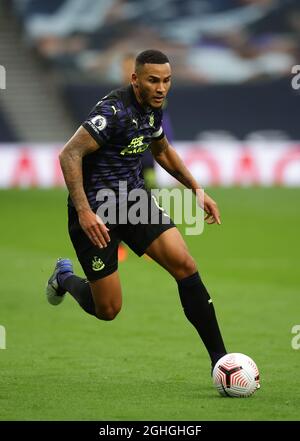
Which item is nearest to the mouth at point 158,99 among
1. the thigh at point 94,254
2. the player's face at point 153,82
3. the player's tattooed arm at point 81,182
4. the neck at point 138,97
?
the player's face at point 153,82

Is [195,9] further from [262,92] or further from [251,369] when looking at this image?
[251,369]

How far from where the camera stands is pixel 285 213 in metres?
23.1

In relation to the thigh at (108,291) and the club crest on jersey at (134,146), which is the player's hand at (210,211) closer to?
the club crest on jersey at (134,146)

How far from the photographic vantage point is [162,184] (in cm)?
2914

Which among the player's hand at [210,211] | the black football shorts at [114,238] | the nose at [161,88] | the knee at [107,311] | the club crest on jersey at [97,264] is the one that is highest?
the nose at [161,88]

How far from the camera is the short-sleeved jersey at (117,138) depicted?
744cm

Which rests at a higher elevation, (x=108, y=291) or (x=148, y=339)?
(x=148, y=339)

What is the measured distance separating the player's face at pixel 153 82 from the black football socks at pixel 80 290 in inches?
62.4

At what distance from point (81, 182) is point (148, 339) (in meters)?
2.85

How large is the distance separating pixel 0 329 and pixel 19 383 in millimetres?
2608

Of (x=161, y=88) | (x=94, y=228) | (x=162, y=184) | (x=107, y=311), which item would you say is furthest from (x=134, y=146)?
(x=162, y=184)

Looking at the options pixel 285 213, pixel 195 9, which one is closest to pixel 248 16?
pixel 195 9

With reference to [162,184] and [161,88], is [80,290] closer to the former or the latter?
[161,88]
